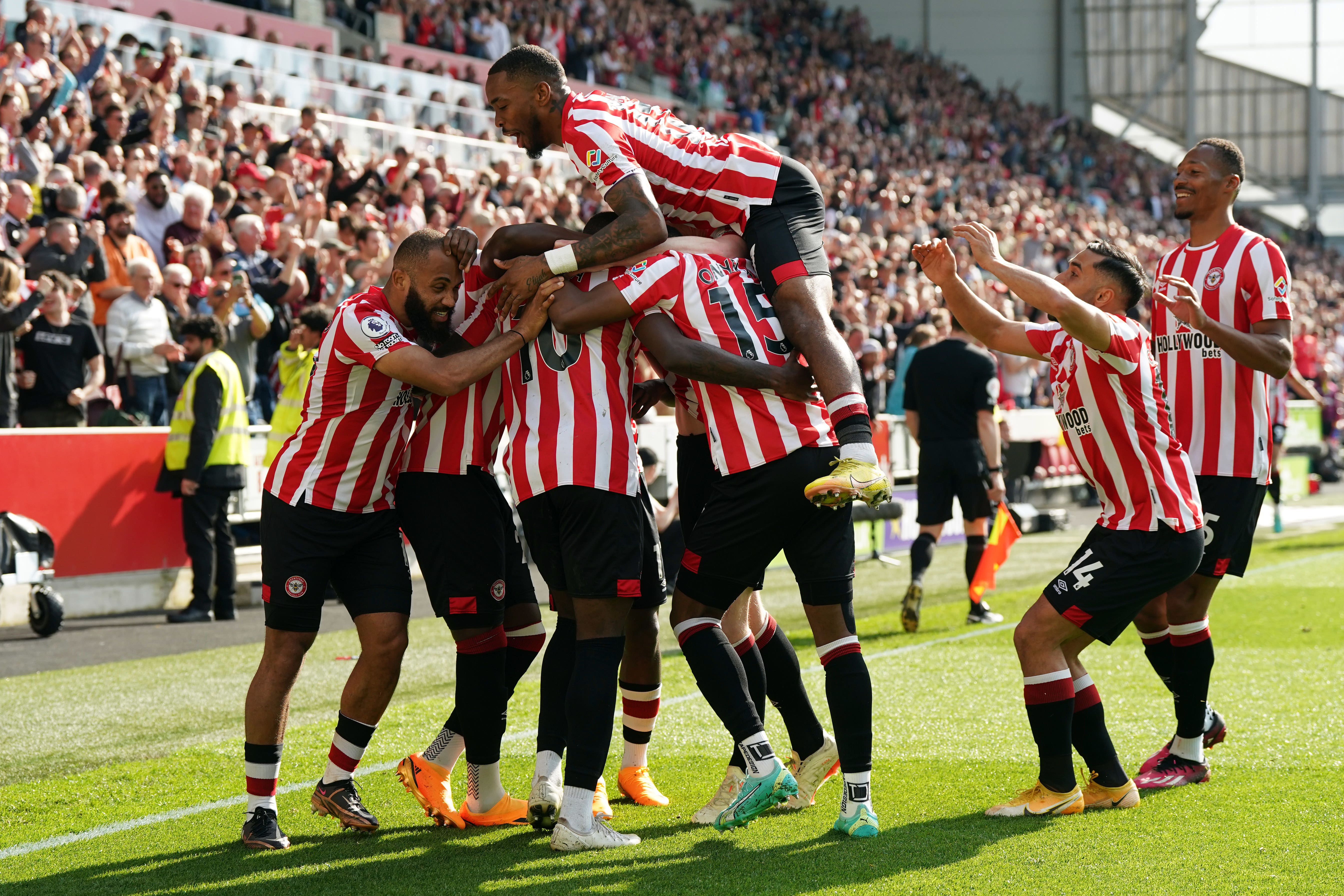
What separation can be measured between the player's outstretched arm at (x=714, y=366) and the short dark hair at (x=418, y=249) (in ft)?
2.67

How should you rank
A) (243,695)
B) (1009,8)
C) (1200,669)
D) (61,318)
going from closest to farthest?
(1200,669) < (243,695) < (61,318) < (1009,8)

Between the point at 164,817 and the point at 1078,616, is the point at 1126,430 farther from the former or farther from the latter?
the point at 164,817

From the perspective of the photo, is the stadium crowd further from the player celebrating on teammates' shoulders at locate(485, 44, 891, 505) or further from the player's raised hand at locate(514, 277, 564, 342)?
the player's raised hand at locate(514, 277, 564, 342)

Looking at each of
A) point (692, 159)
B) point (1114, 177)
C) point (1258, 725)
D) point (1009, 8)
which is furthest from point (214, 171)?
point (1009, 8)

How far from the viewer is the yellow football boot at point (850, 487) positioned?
4051 millimetres

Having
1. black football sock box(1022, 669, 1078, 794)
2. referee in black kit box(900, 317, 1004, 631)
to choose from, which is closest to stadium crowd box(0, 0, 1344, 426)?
referee in black kit box(900, 317, 1004, 631)

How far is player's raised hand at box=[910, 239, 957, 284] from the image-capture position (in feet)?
14.9

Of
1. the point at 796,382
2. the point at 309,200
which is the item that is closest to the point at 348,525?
the point at 796,382

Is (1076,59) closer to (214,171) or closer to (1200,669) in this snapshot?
(214,171)

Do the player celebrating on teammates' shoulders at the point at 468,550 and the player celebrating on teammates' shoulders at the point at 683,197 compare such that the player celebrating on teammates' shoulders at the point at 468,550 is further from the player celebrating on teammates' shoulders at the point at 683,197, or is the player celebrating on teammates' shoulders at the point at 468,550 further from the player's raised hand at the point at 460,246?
the player celebrating on teammates' shoulders at the point at 683,197

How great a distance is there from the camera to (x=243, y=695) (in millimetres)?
7273

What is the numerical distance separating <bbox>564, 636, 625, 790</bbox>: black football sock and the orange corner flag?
546 centimetres

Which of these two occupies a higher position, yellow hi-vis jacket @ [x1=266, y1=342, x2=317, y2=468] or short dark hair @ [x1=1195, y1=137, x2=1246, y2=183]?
short dark hair @ [x1=1195, y1=137, x2=1246, y2=183]

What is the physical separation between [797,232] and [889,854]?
1963mm
